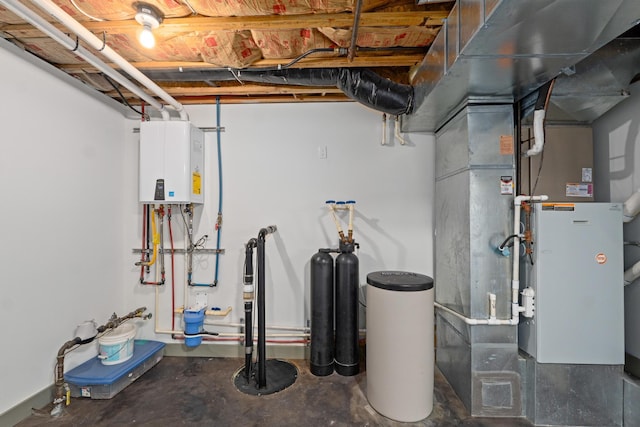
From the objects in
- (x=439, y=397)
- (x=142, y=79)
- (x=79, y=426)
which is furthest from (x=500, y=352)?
(x=142, y=79)

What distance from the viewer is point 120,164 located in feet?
9.22

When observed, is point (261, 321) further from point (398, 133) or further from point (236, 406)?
point (398, 133)

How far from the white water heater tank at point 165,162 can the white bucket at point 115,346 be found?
3.86 ft

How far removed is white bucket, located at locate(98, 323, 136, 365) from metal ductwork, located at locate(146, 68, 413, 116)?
7.30 feet

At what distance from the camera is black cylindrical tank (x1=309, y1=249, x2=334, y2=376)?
2.40 m

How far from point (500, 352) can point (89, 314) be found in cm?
340

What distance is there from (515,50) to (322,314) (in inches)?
87.4

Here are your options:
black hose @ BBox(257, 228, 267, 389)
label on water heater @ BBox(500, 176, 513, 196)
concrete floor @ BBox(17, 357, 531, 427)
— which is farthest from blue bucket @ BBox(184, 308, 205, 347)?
label on water heater @ BBox(500, 176, 513, 196)

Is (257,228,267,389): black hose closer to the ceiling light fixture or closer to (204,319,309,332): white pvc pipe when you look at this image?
(204,319,309,332): white pvc pipe

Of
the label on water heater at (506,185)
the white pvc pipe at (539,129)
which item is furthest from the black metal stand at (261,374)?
the white pvc pipe at (539,129)

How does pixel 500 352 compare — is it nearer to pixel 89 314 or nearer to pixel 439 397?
pixel 439 397

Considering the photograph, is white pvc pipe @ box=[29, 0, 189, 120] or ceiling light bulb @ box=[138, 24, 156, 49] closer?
white pvc pipe @ box=[29, 0, 189, 120]

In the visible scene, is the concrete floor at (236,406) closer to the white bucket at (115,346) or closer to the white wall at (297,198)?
the white bucket at (115,346)

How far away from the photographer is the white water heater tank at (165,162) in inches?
98.2
